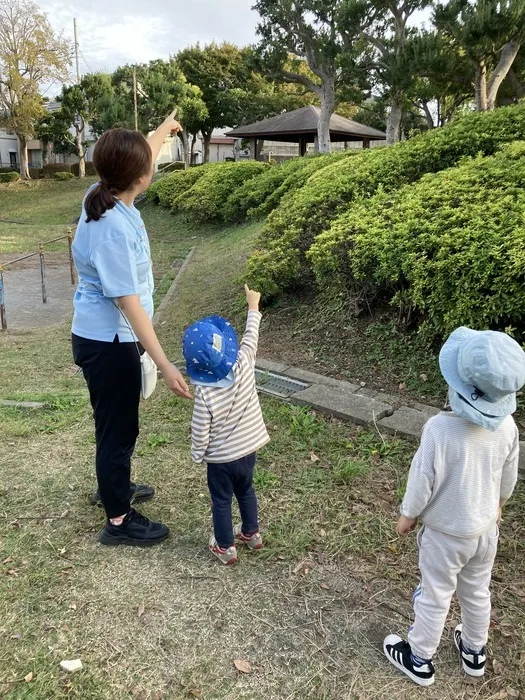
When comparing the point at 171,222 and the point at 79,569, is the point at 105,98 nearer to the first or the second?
the point at 171,222

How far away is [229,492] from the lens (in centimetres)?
229

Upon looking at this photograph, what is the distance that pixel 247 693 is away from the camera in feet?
5.92

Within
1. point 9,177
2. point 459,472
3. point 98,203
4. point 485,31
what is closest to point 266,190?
point 485,31

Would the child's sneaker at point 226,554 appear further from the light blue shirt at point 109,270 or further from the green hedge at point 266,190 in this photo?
the green hedge at point 266,190

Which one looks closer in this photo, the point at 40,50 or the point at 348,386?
the point at 348,386

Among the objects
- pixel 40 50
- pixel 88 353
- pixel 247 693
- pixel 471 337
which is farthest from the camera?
pixel 40 50

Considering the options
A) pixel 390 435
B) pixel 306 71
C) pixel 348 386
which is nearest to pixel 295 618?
pixel 390 435

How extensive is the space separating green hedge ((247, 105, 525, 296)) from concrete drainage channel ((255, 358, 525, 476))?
1527 mm

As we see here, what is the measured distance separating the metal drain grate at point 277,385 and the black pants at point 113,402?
68.5 inches

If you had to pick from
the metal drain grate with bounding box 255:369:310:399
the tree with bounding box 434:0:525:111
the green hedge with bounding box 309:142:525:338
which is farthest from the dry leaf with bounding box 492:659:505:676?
the tree with bounding box 434:0:525:111

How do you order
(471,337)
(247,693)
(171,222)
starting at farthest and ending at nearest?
(171,222)
(247,693)
(471,337)

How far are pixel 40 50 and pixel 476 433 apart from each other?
34.0m

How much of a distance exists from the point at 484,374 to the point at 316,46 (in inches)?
852

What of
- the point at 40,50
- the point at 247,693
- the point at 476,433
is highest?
the point at 40,50
